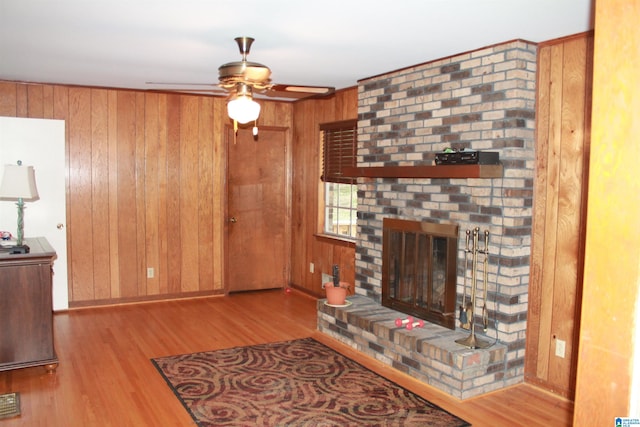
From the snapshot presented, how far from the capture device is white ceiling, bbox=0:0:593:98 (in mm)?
2846

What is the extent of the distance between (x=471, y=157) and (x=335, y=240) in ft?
8.20

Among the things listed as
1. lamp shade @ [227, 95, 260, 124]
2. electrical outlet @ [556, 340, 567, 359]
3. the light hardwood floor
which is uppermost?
lamp shade @ [227, 95, 260, 124]

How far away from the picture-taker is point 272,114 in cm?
649

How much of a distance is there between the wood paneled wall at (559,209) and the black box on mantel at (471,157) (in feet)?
1.14

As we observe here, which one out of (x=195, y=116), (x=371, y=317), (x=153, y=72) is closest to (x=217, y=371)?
(x=371, y=317)

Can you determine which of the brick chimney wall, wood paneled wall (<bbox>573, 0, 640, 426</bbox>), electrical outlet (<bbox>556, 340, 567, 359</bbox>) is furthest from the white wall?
wood paneled wall (<bbox>573, 0, 640, 426</bbox>)

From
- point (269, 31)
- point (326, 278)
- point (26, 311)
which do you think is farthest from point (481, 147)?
point (26, 311)

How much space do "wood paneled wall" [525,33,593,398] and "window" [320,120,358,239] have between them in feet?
7.23

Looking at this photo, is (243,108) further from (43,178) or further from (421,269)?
(43,178)

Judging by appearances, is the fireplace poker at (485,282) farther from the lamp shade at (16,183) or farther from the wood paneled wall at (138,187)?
the wood paneled wall at (138,187)

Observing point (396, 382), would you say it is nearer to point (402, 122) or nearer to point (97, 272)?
point (402, 122)

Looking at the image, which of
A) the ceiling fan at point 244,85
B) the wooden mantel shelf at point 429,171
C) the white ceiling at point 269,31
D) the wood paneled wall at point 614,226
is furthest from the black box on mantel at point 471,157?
the wood paneled wall at point 614,226

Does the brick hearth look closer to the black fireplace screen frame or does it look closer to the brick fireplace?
the brick fireplace

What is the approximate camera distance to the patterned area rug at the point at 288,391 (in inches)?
123
